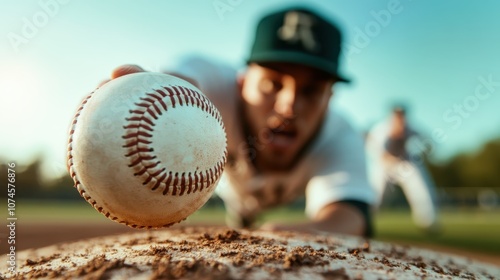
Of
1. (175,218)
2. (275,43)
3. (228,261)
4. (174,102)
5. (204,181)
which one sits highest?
(275,43)

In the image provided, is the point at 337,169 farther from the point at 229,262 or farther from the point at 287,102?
the point at 229,262

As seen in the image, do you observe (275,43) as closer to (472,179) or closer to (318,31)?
(318,31)

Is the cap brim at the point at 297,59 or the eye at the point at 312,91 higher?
the cap brim at the point at 297,59

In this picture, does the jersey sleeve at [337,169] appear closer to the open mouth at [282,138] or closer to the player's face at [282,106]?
the player's face at [282,106]

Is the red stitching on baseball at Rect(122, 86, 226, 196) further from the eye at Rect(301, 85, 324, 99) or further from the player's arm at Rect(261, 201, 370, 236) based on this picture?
the eye at Rect(301, 85, 324, 99)

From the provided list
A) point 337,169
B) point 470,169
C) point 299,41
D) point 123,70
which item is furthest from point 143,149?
point 470,169

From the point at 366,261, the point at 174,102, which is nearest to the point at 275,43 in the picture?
the point at 174,102

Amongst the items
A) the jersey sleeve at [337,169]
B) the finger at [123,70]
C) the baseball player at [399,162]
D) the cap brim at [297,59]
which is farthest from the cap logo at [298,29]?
the baseball player at [399,162]
